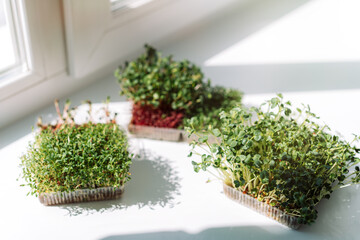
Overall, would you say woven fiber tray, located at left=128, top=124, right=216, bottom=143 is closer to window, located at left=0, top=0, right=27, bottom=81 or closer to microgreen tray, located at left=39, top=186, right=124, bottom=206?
microgreen tray, located at left=39, top=186, right=124, bottom=206

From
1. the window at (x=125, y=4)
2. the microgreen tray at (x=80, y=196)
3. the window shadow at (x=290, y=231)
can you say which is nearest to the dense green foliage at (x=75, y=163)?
the microgreen tray at (x=80, y=196)

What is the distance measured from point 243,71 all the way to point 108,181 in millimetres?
1269

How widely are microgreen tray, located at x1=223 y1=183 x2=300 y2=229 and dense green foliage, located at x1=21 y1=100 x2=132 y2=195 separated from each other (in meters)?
0.42

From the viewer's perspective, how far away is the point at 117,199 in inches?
69.1

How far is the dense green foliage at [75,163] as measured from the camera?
5.33 feet

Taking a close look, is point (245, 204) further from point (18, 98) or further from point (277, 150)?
point (18, 98)

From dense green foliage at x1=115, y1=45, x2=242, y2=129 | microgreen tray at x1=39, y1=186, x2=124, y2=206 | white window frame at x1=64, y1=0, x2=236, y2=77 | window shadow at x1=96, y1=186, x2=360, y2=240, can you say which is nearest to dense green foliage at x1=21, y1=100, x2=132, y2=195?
microgreen tray at x1=39, y1=186, x2=124, y2=206

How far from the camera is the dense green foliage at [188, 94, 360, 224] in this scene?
1.56 metres

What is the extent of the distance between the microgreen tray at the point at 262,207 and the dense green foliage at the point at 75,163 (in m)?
0.42

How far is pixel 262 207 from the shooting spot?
1.68m

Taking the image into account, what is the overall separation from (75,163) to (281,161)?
29.3 inches

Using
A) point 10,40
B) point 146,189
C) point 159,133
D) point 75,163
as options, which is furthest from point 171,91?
point 10,40

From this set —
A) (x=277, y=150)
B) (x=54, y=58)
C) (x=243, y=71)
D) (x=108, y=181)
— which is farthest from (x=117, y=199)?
(x=243, y=71)

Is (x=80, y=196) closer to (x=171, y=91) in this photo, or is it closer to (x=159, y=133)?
(x=159, y=133)
